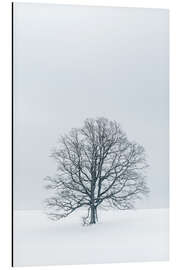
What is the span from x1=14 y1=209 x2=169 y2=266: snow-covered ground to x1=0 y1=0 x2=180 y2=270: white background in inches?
1.8

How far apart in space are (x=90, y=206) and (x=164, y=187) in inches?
17.9

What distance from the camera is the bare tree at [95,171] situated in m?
3.36

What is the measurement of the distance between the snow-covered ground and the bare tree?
0.20 ft

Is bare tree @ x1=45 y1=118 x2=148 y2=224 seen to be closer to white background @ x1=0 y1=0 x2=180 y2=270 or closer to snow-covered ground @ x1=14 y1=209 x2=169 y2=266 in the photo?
snow-covered ground @ x1=14 y1=209 x2=169 y2=266

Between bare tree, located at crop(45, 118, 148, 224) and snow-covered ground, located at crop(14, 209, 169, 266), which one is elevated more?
bare tree, located at crop(45, 118, 148, 224)

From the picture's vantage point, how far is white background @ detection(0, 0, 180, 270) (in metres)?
3.31

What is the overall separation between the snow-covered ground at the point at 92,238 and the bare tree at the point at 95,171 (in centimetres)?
6

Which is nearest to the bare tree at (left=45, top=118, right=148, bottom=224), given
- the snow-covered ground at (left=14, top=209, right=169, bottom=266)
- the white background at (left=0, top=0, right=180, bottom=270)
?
the snow-covered ground at (left=14, top=209, right=169, bottom=266)

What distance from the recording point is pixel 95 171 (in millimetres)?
3400
